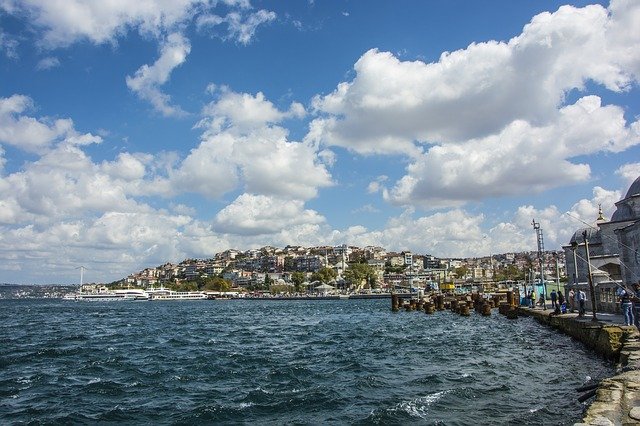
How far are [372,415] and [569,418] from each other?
4.83m

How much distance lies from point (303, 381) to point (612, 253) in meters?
45.9

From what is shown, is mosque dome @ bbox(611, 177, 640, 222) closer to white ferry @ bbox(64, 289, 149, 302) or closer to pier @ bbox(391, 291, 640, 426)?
pier @ bbox(391, 291, 640, 426)

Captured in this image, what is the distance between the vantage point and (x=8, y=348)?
29.6 meters

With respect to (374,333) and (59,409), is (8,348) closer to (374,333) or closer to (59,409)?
(59,409)

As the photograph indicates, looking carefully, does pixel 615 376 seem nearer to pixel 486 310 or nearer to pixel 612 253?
pixel 486 310

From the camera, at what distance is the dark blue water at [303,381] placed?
44.8ft

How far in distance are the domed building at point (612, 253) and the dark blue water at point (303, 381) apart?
4583 mm

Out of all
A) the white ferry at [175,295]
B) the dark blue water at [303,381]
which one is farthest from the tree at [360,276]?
the dark blue water at [303,381]

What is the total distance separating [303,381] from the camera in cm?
1817

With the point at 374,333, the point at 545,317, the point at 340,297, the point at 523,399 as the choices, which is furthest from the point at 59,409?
the point at 340,297

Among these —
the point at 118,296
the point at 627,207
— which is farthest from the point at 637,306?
the point at 118,296

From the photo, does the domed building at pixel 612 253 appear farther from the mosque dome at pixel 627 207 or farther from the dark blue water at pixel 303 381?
the dark blue water at pixel 303 381

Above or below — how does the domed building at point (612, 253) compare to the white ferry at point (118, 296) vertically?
above

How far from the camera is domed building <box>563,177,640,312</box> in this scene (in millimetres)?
31969
